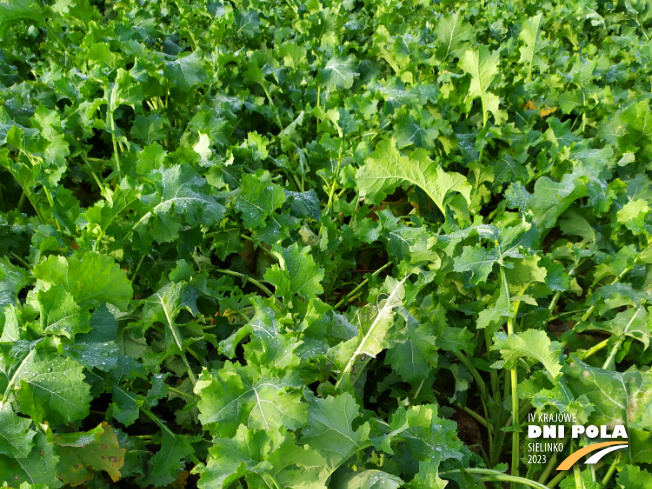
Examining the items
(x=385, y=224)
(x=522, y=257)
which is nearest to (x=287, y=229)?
(x=385, y=224)

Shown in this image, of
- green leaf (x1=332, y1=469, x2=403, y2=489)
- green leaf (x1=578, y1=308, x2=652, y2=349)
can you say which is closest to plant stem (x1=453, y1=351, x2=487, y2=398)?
green leaf (x1=578, y1=308, x2=652, y2=349)

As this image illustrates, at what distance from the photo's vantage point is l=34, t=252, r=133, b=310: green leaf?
180 centimetres

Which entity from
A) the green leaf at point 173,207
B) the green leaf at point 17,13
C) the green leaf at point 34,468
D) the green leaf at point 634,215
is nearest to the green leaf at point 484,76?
the green leaf at point 634,215

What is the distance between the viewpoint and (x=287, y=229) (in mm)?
2484

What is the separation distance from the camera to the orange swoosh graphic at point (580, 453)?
6.01 feet

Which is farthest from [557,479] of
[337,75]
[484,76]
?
[337,75]

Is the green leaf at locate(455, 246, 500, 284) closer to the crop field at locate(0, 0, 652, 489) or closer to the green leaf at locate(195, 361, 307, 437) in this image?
the crop field at locate(0, 0, 652, 489)

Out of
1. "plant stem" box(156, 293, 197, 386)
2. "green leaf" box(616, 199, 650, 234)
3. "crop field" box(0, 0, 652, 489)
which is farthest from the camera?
"green leaf" box(616, 199, 650, 234)

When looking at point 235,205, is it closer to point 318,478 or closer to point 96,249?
point 96,249

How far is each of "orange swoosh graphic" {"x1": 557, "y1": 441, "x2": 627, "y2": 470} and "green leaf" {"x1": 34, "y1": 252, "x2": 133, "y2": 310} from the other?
157 centimetres

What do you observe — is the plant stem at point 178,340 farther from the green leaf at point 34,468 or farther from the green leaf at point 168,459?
the green leaf at point 34,468

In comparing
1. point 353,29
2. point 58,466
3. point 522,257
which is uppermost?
point 353,29

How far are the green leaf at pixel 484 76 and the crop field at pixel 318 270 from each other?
2 cm

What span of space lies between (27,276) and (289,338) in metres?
1.06
